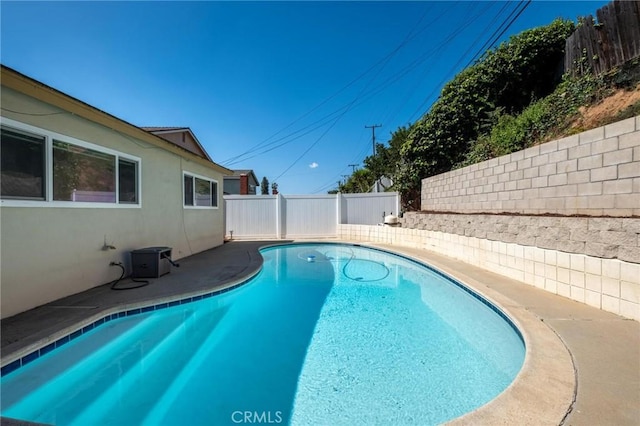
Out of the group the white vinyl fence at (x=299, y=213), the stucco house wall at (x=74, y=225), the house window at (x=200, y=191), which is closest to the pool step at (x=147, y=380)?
the stucco house wall at (x=74, y=225)

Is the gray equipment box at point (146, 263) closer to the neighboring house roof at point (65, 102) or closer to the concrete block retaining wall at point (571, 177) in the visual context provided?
the neighboring house roof at point (65, 102)

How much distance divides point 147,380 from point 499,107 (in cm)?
1338

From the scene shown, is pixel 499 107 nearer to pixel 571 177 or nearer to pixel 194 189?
pixel 571 177

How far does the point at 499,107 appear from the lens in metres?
11.1

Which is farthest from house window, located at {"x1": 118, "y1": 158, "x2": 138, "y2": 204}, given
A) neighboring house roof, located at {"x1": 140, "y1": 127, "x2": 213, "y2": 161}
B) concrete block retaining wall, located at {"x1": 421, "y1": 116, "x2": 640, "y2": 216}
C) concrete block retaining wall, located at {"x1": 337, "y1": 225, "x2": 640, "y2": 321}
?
concrete block retaining wall, located at {"x1": 421, "y1": 116, "x2": 640, "y2": 216}

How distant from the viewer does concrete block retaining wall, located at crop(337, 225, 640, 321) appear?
3299 mm

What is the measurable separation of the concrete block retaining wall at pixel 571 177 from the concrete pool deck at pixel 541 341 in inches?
58.9

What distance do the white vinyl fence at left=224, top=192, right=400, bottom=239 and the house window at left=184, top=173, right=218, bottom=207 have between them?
253 cm

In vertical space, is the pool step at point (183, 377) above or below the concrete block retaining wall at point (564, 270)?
below

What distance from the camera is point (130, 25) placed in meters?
6.93

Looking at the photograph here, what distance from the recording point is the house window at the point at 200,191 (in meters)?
8.37

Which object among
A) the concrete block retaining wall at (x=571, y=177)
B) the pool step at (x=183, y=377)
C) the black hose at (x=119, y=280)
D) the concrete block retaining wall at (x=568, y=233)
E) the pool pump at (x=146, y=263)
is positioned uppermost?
the concrete block retaining wall at (x=571, y=177)

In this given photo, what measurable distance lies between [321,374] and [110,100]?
9.12 meters

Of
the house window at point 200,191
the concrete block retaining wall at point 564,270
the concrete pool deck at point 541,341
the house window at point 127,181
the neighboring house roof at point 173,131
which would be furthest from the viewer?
the neighboring house roof at point 173,131
